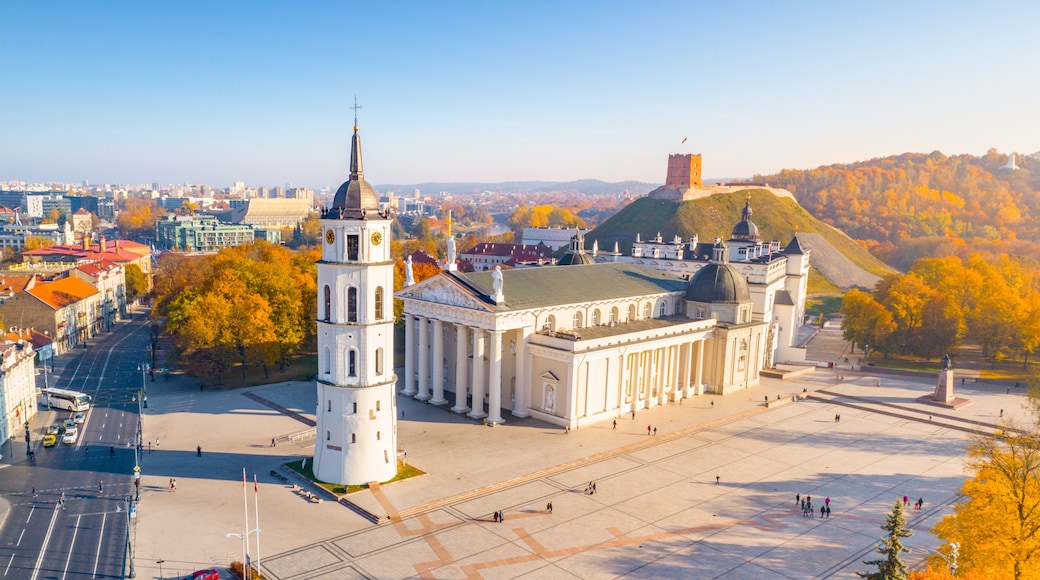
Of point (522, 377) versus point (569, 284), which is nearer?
point (522, 377)

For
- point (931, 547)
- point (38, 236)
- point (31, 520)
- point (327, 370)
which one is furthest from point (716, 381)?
point (38, 236)

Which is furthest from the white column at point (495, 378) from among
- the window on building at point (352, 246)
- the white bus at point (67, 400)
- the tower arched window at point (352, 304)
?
the white bus at point (67, 400)

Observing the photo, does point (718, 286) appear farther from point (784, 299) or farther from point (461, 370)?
point (461, 370)

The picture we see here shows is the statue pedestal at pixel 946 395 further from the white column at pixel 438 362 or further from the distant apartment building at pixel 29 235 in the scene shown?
the distant apartment building at pixel 29 235

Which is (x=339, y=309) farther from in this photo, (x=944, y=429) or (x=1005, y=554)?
(x=944, y=429)

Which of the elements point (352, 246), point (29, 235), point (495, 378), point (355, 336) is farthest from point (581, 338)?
point (29, 235)

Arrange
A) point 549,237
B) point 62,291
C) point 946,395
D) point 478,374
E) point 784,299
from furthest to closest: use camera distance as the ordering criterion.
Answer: point 549,237 < point 62,291 < point 784,299 < point 946,395 < point 478,374

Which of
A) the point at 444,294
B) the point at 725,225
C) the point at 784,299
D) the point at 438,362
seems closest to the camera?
the point at 444,294
